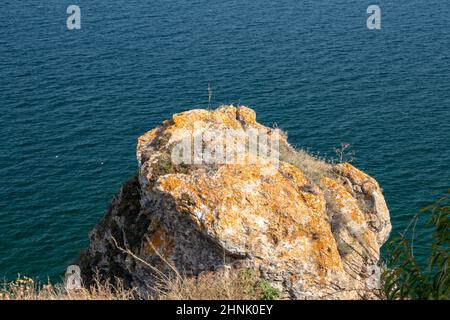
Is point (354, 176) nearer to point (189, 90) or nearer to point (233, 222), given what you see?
point (233, 222)

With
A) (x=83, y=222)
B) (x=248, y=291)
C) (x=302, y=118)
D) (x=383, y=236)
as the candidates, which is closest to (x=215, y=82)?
(x=302, y=118)

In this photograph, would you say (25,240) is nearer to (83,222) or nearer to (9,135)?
(83,222)

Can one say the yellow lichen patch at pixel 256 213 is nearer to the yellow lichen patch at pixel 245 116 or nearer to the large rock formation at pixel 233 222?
the large rock formation at pixel 233 222

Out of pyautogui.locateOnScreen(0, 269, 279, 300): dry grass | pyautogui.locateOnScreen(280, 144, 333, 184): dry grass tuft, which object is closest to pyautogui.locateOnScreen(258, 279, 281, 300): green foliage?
pyautogui.locateOnScreen(0, 269, 279, 300): dry grass

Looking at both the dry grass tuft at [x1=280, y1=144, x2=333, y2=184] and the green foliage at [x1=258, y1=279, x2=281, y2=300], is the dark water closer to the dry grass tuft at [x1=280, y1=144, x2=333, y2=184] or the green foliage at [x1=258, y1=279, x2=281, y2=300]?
the dry grass tuft at [x1=280, y1=144, x2=333, y2=184]

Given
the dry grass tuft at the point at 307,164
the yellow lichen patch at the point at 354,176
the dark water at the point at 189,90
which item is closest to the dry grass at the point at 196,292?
the dry grass tuft at the point at 307,164

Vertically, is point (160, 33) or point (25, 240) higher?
point (160, 33)

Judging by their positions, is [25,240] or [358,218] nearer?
[358,218]
